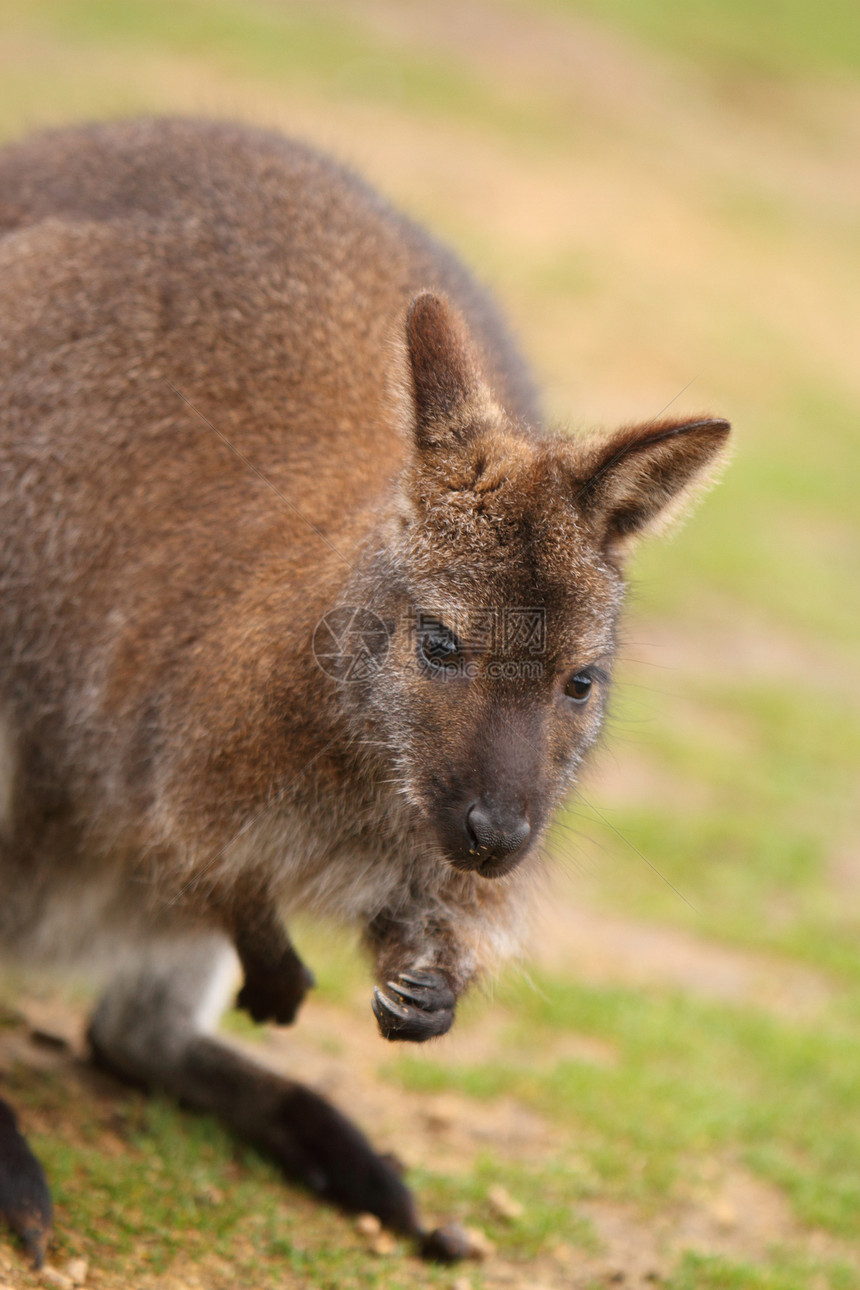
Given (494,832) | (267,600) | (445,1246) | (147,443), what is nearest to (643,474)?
(494,832)

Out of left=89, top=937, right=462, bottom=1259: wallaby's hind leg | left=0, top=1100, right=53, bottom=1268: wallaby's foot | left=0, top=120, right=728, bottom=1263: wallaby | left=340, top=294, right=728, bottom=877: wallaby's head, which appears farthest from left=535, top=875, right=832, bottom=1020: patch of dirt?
left=340, top=294, right=728, bottom=877: wallaby's head

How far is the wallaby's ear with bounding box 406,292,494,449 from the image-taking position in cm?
318

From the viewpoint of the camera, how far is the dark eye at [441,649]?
3119mm

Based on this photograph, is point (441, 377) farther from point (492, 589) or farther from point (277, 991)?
point (277, 991)

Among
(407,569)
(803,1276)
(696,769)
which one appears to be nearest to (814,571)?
(696,769)

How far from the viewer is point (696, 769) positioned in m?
8.62

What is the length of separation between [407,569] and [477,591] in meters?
0.22

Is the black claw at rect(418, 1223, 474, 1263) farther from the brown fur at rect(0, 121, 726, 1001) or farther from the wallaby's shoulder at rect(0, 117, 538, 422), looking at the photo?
the wallaby's shoulder at rect(0, 117, 538, 422)

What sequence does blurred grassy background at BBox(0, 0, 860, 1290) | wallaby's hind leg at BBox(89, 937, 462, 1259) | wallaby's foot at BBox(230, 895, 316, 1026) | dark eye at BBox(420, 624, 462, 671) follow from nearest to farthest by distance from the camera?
1. dark eye at BBox(420, 624, 462, 671)
2. wallaby's foot at BBox(230, 895, 316, 1026)
3. wallaby's hind leg at BBox(89, 937, 462, 1259)
4. blurred grassy background at BBox(0, 0, 860, 1290)

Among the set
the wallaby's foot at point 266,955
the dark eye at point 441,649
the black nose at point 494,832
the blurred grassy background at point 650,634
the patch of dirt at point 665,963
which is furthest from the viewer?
the patch of dirt at point 665,963

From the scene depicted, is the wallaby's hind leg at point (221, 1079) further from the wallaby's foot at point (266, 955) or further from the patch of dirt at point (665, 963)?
the patch of dirt at point (665, 963)

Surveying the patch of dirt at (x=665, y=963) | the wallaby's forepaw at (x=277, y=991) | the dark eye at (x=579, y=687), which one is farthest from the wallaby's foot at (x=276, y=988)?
the patch of dirt at (x=665, y=963)

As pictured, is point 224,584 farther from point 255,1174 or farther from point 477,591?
point 255,1174

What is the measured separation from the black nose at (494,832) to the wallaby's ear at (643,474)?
0.73 m
